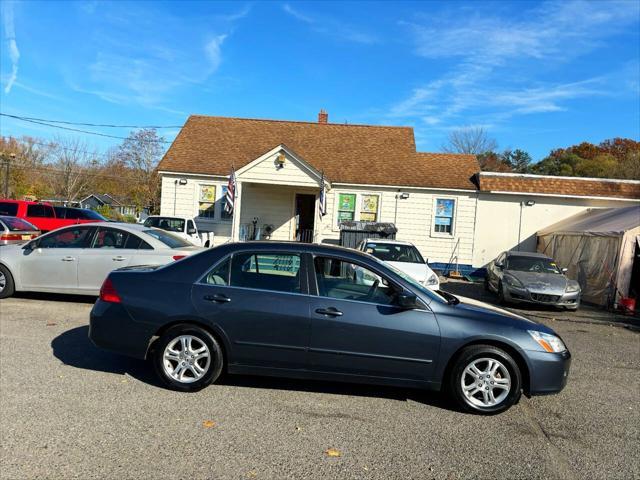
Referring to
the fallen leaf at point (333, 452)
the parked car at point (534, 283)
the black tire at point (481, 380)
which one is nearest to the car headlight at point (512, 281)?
the parked car at point (534, 283)

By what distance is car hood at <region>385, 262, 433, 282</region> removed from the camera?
9945 mm

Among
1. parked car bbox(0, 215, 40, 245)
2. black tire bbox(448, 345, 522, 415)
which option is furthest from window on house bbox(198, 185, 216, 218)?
black tire bbox(448, 345, 522, 415)

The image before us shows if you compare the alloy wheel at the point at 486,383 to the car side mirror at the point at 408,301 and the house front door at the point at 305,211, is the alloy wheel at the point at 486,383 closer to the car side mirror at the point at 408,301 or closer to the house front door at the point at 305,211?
the car side mirror at the point at 408,301

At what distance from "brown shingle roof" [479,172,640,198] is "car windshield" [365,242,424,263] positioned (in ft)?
26.3

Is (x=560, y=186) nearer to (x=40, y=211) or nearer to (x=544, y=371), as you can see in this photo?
(x=544, y=371)

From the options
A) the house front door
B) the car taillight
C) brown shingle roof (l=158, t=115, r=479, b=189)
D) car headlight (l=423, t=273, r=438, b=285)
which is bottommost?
car headlight (l=423, t=273, r=438, b=285)

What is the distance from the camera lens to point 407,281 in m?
4.74

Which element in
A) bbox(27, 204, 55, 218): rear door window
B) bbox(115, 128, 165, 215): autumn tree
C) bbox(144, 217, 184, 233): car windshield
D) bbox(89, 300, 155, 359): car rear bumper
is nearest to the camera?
bbox(89, 300, 155, 359): car rear bumper

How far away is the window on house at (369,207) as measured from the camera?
19.0 meters

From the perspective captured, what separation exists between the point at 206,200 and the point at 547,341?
16.3 metres

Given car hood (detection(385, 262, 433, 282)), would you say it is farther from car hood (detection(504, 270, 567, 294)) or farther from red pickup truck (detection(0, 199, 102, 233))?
red pickup truck (detection(0, 199, 102, 233))

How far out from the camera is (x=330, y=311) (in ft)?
14.9

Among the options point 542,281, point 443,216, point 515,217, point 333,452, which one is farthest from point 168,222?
point 333,452

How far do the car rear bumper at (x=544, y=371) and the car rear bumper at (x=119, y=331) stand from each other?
146 inches
